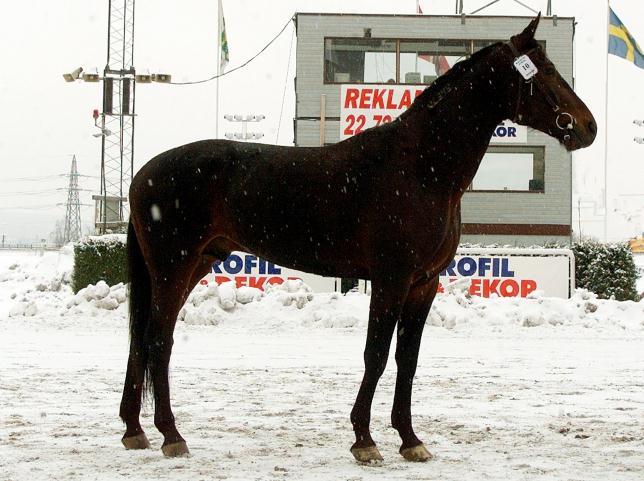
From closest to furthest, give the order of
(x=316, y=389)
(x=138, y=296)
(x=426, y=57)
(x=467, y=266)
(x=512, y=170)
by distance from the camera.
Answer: (x=138, y=296), (x=316, y=389), (x=467, y=266), (x=426, y=57), (x=512, y=170)

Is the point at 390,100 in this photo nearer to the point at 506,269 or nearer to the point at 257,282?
the point at 506,269

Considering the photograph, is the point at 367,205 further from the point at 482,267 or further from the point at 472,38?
the point at 472,38

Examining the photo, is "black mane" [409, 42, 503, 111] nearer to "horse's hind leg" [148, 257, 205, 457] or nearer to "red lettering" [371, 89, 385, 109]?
"horse's hind leg" [148, 257, 205, 457]

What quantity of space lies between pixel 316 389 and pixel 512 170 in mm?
22724

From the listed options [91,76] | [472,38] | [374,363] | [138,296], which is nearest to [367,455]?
[374,363]

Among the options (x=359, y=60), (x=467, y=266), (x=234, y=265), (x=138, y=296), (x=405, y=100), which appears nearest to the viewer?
(x=138, y=296)

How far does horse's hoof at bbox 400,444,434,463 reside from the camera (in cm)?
500

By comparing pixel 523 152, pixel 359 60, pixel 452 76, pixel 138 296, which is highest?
pixel 359 60

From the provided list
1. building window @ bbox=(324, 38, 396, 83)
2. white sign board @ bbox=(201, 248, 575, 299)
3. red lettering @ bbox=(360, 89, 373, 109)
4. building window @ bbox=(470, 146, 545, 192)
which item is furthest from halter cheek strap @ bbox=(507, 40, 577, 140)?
building window @ bbox=(470, 146, 545, 192)

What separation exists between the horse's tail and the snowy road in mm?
621

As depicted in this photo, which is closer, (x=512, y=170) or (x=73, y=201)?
(x=512, y=170)

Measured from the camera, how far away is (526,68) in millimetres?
5098

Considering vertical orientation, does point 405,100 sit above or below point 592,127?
above

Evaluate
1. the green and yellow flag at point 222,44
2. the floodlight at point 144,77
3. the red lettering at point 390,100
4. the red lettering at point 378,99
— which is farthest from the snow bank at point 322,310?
the green and yellow flag at point 222,44
